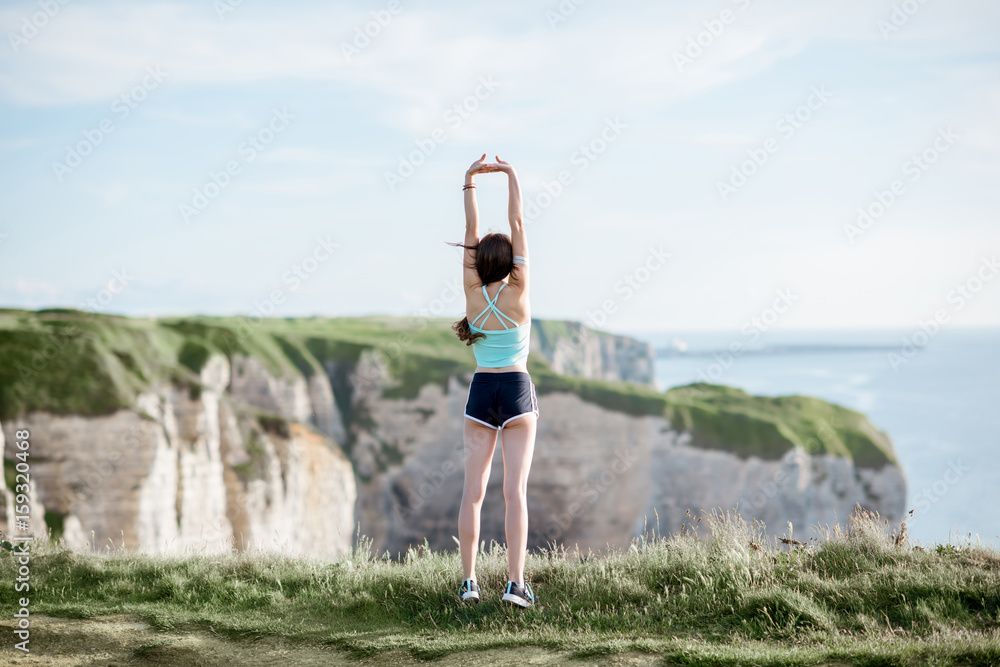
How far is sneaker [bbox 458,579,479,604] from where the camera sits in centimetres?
655

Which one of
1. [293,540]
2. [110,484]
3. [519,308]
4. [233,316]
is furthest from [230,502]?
[519,308]

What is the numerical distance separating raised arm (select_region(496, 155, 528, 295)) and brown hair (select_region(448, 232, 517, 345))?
52 mm

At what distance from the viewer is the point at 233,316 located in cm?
6212

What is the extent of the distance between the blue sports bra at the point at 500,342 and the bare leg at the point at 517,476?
0.52 m

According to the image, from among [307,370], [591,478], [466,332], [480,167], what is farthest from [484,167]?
[307,370]

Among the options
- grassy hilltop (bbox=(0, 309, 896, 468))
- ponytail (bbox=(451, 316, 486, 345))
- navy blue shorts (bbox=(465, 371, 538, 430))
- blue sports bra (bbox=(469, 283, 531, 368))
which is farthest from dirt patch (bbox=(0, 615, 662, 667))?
grassy hilltop (bbox=(0, 309, 896, 468))

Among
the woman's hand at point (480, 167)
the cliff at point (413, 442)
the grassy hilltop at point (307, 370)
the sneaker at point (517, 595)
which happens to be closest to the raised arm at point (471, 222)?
the woman's hand at point (480, 167)

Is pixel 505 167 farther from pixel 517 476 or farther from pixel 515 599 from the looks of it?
pixel 515 599

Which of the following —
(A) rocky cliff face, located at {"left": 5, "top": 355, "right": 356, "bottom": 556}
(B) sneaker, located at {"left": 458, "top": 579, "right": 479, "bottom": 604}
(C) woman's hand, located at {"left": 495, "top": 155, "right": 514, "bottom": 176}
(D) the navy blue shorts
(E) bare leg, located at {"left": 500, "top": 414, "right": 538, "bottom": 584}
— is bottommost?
(A) rocky cliff face, located at {"left": 5, "top": 355, "right": 356, "bottom": 556}

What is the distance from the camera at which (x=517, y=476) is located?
6191 mm

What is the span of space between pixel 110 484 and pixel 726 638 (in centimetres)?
3273

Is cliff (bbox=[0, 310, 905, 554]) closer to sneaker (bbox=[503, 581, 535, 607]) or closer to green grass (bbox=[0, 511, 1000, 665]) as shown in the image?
green grass (bbox=[0, 511, 1000, 665])

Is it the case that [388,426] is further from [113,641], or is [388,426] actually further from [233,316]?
[113,641]

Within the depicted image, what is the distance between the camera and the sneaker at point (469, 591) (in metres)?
6.55
